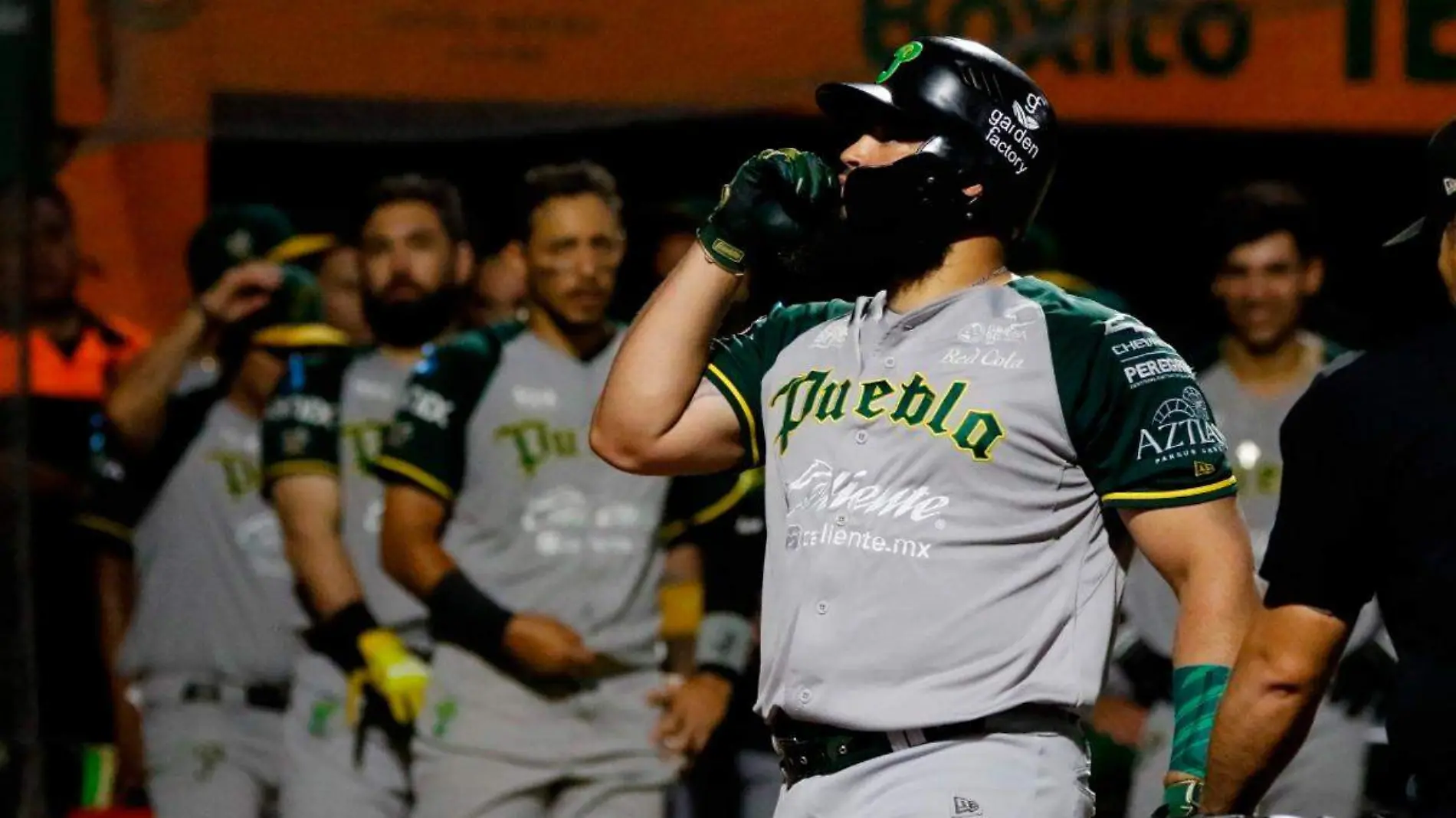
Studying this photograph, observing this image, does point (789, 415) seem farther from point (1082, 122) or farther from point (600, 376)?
point (1082, 122)

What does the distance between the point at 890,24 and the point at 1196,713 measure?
143 inches

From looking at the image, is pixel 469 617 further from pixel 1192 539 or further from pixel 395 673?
pixel 1192 539

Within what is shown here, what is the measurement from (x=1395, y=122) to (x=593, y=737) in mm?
3167

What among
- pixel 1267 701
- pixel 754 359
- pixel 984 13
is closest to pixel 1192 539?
pixel 1267 701

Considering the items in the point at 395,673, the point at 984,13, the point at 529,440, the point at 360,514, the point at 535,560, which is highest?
the point at 984,13

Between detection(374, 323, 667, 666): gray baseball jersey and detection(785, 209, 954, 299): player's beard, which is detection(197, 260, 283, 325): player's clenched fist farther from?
detection(785, 209, 954, 299): player's beard

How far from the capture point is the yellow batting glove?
278 inches

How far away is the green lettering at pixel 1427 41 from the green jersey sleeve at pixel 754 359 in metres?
4.05

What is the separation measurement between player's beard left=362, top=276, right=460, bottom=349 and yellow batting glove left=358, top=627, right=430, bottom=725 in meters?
0.88

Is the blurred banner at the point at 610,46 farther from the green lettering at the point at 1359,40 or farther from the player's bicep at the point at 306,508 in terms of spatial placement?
the player's bicep at the point at 306,508

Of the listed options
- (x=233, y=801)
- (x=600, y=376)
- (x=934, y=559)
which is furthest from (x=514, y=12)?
(x=934, y=559)

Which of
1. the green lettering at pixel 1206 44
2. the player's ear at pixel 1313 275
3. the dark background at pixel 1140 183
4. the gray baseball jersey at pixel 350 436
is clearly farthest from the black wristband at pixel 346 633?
the green lettering at pixel 1206 44

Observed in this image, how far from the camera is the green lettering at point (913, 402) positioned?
3.93 metres

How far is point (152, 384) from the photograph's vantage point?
7.64 meters
